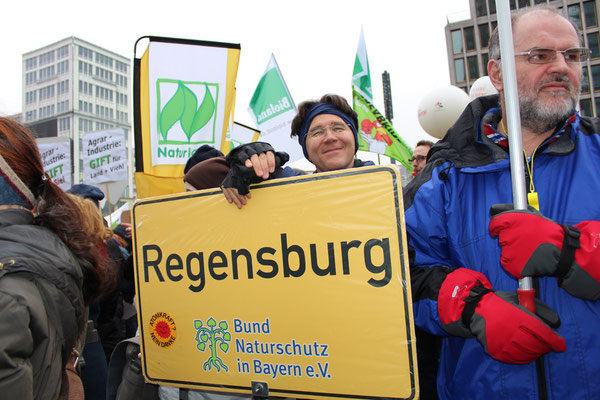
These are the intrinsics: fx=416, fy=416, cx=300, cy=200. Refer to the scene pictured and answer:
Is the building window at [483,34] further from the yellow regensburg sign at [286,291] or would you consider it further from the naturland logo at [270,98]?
A: the yellow regensburg sign at [286,291]

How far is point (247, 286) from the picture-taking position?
1.46 metres

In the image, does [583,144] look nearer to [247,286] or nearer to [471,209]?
[471,209]

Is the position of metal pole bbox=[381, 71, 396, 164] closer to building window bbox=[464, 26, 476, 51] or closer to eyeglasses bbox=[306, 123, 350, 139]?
building window bbox=[464, 26, 476, 51]

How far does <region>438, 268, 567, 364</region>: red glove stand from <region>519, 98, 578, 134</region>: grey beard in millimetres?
584

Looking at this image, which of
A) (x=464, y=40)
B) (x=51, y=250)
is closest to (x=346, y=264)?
(x=51, y=250)

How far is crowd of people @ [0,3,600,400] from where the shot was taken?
110 cm

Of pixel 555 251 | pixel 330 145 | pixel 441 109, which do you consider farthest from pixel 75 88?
pixel 555 251

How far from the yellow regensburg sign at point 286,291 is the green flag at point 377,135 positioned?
4.47 meters

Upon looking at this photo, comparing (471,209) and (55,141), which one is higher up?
(55,141)

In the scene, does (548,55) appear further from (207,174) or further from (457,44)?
(457,44)

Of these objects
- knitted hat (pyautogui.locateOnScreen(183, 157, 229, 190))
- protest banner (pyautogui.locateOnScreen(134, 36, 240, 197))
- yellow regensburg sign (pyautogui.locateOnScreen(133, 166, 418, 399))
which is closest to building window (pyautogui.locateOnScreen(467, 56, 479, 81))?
protest banner (pyautogui.locateOnScreen(134, 36, 240, 197))

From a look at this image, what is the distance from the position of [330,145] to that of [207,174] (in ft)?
2.29

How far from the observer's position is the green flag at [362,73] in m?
6.22

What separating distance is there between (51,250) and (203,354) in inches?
25.6
